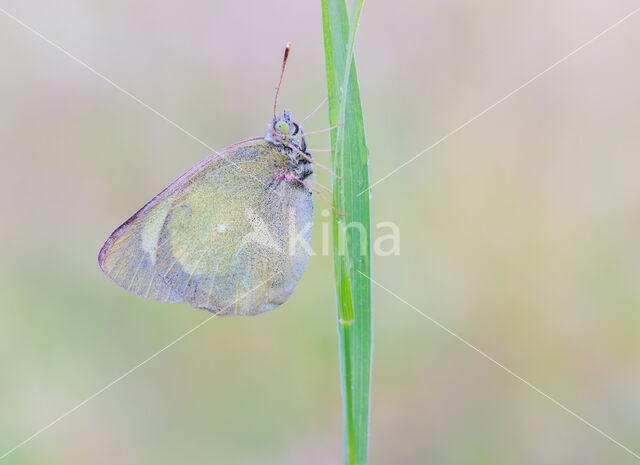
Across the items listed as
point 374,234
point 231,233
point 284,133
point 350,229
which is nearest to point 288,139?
point 284,133

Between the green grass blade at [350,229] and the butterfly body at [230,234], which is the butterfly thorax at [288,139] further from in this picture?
the green grass blade at [350,229]

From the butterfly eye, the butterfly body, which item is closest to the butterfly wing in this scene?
the butterfly body

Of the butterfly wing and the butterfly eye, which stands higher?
the butterfly eye

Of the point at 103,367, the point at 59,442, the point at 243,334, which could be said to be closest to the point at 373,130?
the point at 243,334

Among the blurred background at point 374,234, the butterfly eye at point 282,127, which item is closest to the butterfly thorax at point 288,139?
the butterfly eye at point 282,127

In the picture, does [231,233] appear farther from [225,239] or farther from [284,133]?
[284,133]

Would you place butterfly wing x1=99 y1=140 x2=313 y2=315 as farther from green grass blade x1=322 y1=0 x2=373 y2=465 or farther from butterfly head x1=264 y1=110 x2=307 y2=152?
green grass blade x1=322 y1=0 x2=373 y2=465
